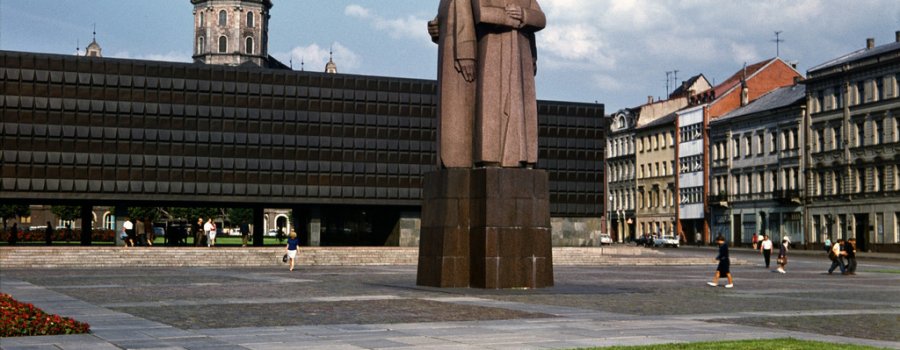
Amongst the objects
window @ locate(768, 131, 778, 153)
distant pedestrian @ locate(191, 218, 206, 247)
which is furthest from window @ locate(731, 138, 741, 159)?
distant pedestrian @ locate(191, 218, 206, 247)

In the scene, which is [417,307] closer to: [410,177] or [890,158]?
[410,177]

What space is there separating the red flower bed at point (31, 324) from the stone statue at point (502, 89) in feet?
Result: 44.0

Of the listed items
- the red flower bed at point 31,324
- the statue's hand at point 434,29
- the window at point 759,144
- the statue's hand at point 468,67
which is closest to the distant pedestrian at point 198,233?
the statue's hand at point 434,29

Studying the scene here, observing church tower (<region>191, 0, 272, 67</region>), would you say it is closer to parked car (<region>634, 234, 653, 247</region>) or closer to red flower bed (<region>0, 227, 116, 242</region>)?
red flower bed (<region>0, 227, 116, 242</region>)

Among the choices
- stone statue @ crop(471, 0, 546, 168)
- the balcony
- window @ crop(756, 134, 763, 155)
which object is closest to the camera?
stone statue @ crop(471, 0, 546, 168)

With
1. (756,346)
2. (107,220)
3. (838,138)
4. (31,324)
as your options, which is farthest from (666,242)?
(31,324)

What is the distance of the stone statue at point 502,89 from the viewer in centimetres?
2822

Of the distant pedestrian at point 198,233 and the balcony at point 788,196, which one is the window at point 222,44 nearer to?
the balcony at point 788,196

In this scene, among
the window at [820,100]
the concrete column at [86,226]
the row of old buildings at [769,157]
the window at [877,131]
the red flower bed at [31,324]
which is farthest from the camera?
the window at [820,100]

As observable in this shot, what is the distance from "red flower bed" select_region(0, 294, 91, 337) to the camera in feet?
51.1

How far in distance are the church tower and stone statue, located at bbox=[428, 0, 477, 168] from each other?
555ft

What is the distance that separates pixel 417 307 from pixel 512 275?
616cm

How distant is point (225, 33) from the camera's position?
7721 inches

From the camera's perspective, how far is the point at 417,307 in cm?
2209
